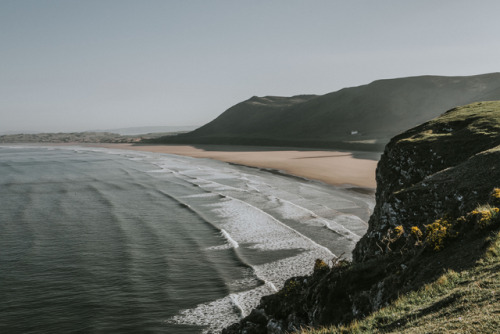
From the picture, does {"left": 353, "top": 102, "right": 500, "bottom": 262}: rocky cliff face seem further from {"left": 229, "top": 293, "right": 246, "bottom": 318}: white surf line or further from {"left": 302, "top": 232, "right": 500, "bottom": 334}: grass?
{"left": 229, "top": 293, "right": 246, "bottom": 318}: white surf line

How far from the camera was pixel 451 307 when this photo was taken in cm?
595

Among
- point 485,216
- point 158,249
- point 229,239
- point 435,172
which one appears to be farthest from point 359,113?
point 485,216

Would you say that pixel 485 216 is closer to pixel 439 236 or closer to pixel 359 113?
pixel 439 236

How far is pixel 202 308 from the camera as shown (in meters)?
13.8

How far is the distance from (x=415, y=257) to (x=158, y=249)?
14476 mm

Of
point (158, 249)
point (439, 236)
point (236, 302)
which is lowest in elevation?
point (236, 302)

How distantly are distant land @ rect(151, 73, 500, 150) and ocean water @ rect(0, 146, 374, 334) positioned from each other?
74530 mm

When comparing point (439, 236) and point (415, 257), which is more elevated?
point (439, 236)

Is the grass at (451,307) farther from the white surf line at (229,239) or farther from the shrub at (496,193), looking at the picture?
the white surf line at (229,239)

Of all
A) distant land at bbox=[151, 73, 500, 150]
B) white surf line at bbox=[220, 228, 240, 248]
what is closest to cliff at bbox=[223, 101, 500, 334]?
white surf line at bbox=[220, 228, 240, 248]

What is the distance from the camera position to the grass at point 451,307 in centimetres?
533

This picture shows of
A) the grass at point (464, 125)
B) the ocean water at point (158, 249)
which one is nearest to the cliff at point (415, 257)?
the grass at point (464, 125)

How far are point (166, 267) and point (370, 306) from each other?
38.2 feet

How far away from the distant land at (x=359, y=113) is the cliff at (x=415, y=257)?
9279cm
